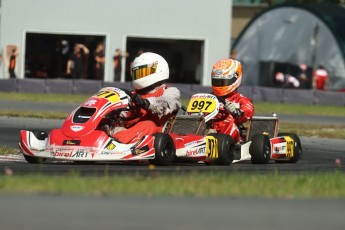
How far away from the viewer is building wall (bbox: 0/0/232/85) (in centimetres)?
3859

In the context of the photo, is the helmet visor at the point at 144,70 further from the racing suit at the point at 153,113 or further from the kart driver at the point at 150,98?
the racing suit at the point at 153,113

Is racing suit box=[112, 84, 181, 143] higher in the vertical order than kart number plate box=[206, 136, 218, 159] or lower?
higher

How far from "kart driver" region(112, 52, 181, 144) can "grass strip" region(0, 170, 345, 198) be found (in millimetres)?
3478

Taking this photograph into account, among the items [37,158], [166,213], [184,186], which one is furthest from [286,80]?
[166,213]

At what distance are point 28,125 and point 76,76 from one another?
13748 mm

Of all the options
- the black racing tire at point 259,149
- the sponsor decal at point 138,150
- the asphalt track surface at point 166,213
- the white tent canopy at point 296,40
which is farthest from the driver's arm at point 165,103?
the white tent canopy at point 296,40

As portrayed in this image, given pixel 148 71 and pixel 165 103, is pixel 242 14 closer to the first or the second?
pixel 148 71

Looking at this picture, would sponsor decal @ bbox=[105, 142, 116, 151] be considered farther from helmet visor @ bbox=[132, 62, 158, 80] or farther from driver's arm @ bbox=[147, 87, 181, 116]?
helmet visor @ bbox=[132, 62, 158, 80]

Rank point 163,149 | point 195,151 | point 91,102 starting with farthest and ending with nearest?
point 195,151 → point 91,102 → point 163,149

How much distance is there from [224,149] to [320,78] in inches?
1047

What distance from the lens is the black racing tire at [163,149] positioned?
12.8 metres

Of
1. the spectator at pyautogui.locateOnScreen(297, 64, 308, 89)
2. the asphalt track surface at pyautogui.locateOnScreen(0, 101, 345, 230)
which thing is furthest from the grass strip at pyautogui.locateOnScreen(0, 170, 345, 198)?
the spectator at pyautogui.locateOnScreen(297, 64, 308, 89)

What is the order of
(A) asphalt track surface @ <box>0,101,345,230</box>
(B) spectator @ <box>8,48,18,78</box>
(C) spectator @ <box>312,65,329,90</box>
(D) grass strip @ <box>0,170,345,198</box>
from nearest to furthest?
(A) asphalt track surface @ <box>0,101,345,230</box> < (D) grass strip @ <box>0,170,345,198</box> < (B) spectator @ <box>8,48,18,78</box> < (C) spectator @ <box>312,65,329,90</box>

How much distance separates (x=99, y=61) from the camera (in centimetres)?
3709
